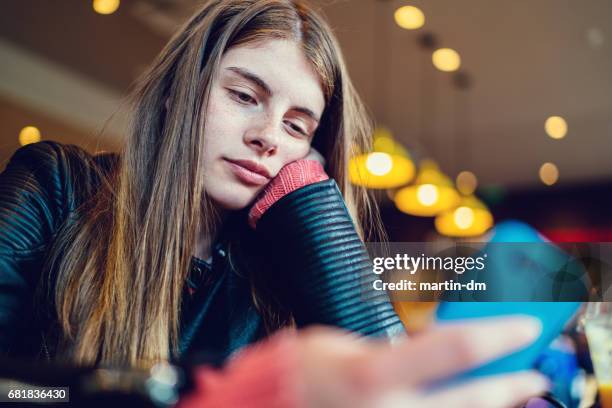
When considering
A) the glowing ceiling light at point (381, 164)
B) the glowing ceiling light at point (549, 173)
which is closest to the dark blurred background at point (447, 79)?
the glowing ceiling light at point (549, 173)

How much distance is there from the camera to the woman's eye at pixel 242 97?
72 centimetres

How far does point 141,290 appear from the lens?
67 centimetres

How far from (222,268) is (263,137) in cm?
16

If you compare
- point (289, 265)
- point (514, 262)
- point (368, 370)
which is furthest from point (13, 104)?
point (368, 370)

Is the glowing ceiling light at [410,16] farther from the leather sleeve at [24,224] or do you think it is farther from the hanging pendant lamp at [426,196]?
the leather sleeve at [24,224]

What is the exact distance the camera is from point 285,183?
711mm

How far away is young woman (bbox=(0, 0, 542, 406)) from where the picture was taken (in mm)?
641

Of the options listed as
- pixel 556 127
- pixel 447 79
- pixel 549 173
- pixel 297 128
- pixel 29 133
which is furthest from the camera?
pixel 549 173

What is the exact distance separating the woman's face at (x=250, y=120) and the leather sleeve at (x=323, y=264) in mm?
51

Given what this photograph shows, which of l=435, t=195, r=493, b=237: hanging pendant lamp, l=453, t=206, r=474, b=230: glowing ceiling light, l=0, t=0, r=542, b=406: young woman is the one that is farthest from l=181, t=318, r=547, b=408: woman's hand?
l=453, t=206, r=474, b=230: glowing ceiling light

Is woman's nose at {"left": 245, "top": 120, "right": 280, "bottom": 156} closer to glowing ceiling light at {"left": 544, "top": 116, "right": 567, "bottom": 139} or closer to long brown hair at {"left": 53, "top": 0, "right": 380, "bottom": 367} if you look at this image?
long brown hair at {"left": 53, "top": 0, "right": 380, "bottom": 367}

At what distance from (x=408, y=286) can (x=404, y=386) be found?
0.48 m

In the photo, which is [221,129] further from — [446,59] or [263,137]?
[446,59]

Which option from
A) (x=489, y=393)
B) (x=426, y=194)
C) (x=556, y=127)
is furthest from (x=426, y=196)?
(x=489, y=393)
